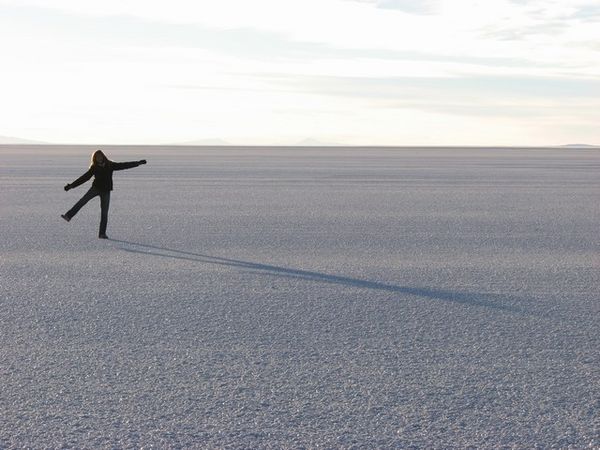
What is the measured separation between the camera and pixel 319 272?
30.1ft

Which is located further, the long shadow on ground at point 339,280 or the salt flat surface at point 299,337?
the long shadow on ground at point 339,280

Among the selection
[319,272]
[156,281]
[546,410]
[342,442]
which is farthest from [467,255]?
[342,442]

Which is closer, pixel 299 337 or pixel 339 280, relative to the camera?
pixel 299 337

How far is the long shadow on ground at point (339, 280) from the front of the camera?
761 centimetres

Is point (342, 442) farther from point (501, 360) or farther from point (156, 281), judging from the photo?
point (156, 281)

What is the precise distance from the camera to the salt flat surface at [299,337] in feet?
13.9

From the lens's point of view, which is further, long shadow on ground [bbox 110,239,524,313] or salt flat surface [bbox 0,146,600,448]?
long shadow on ground [bbox 110,239,524,313]

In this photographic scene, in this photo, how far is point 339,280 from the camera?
8648 mm

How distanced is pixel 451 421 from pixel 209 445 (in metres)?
1.45

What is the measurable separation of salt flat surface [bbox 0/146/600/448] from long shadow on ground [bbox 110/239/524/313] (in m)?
0.05

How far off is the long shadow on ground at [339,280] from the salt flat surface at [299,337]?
0.05 meters

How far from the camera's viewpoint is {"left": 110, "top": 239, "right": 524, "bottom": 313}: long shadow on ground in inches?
299

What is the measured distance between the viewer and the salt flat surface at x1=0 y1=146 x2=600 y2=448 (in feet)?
13.9

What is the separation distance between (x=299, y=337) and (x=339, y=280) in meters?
2.59
